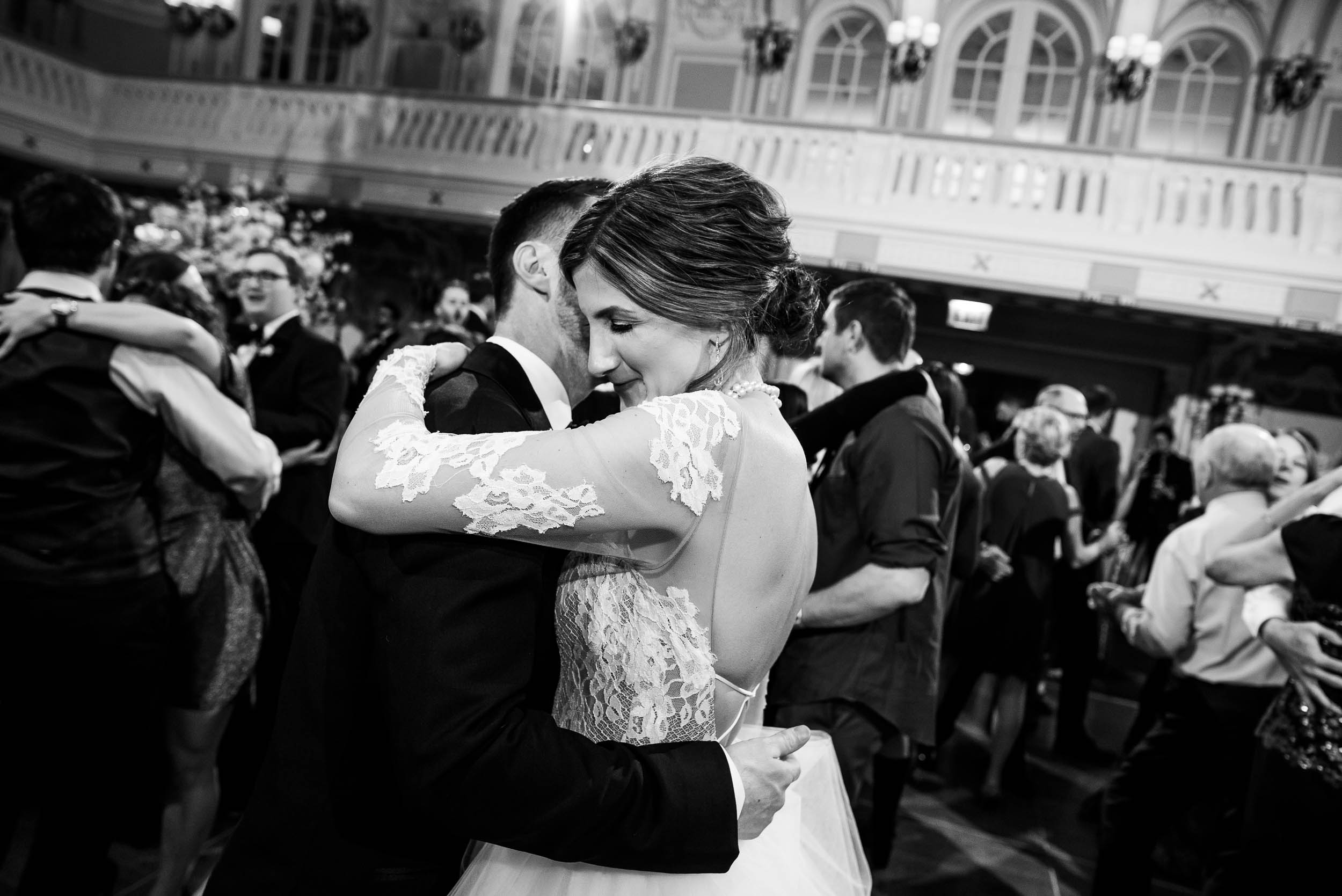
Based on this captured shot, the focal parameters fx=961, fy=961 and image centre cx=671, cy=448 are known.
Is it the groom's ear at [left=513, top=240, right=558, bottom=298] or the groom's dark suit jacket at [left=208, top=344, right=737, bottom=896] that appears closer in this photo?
the groom's dark suit jacket at [left=208, top=344, right=737, bottom=896]

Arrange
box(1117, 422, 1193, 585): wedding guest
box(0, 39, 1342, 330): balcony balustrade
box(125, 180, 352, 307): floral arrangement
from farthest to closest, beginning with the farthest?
box(0, 39, 1342, 330): balcony balustrade < box(1117, 422, 1193, 585): wedding guest < box(125, 180, 352, 307): floral arrangement

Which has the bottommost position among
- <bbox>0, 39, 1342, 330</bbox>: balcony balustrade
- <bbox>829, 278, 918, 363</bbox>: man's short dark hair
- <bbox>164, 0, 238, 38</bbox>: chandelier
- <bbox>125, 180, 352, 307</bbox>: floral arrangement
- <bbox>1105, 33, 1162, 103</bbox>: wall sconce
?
<bbox>829, 278, 918, 363</bbox>: man's short dark hair

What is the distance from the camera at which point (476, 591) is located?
94 centimetres

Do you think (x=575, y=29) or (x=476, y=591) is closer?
(x=476, y=591)

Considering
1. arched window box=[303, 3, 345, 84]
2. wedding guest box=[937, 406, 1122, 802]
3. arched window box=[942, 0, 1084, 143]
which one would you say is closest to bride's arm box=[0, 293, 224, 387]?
wedding guest box=[937, 406, 1122, 802]

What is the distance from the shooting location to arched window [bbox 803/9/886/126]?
1127 centimetres

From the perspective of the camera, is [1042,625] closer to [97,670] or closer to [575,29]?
[97,670]

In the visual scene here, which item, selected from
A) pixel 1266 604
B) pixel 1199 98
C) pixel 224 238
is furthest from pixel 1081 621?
pixel 1199 98

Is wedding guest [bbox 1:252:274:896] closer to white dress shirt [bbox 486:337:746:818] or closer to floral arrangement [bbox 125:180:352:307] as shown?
white dress shirt [bbox 486:337:746:818]

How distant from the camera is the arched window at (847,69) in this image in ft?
37.0

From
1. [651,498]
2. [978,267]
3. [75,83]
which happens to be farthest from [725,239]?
[75,83]

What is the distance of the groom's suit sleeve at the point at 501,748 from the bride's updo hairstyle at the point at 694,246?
306 millimetres

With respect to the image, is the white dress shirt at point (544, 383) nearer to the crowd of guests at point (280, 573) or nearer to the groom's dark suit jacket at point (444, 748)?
the groom's dark suit jacket at point (444, 748)

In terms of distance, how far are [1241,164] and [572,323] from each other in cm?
894
